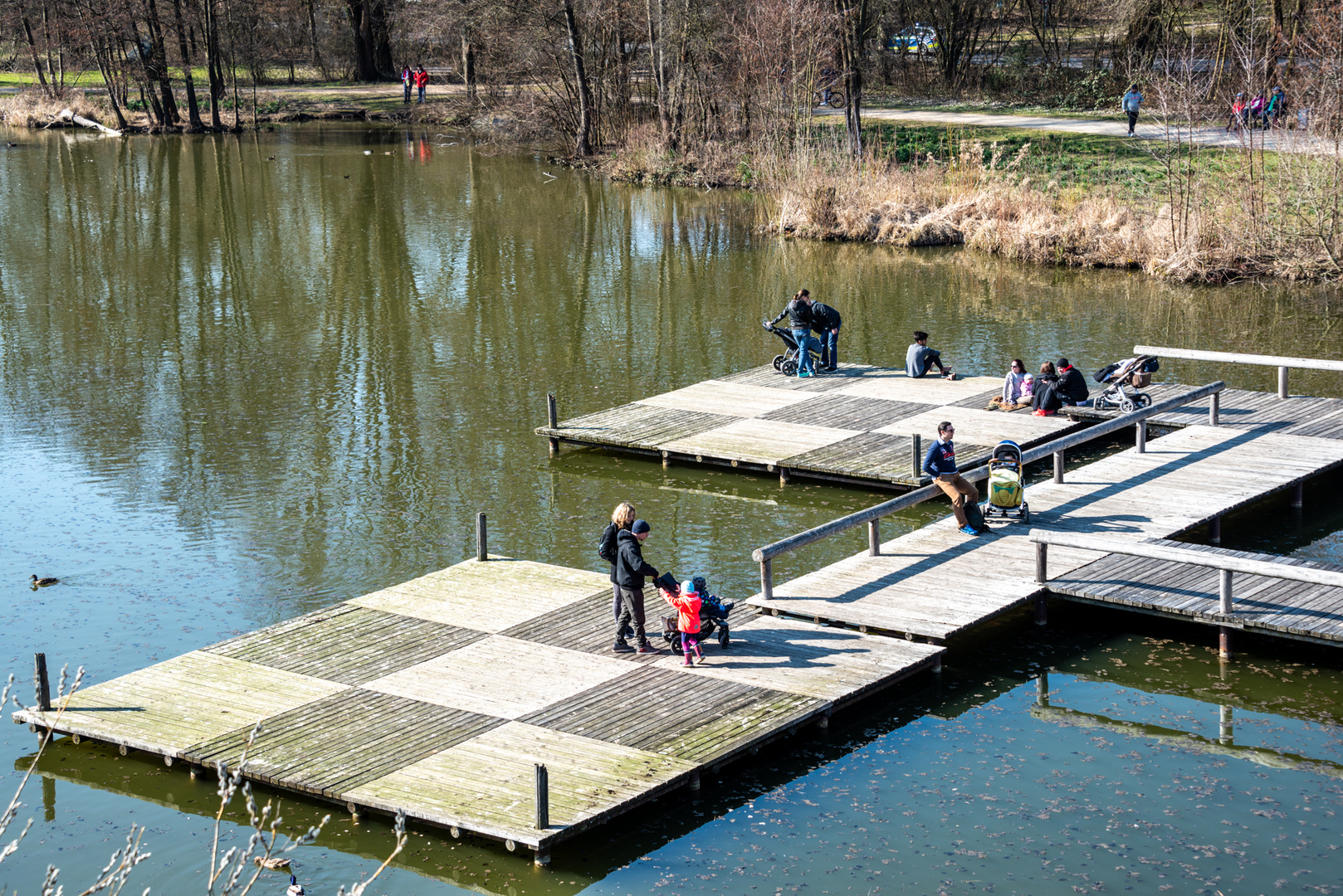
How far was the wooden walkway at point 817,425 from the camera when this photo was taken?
63.6ft

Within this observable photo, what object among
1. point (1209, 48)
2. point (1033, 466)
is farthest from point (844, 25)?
point (1033, 466)

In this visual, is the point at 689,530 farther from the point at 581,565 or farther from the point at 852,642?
the point at 852,642

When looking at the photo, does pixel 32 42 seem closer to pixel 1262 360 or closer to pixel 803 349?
pixel 803 349

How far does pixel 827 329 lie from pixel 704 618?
37.7 ft

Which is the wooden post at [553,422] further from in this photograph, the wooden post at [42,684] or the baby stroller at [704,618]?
the wooden post at [42,684]

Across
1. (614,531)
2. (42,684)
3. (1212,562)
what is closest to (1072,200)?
(1212,562)

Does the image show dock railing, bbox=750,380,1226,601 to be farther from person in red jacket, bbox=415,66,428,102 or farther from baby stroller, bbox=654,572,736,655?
person in red jacket, bbox=415,66,428,102

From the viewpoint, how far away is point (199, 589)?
15.9 meters

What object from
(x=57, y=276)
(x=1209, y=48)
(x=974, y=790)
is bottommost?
(x=974, y=790)

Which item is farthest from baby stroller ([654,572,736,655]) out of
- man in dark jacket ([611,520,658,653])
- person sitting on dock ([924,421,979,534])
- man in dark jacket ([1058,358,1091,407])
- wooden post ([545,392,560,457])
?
man in dark jacket ([1058,358,1091,407])

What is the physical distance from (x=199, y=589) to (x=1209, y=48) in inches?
1626

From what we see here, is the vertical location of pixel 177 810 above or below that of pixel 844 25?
below

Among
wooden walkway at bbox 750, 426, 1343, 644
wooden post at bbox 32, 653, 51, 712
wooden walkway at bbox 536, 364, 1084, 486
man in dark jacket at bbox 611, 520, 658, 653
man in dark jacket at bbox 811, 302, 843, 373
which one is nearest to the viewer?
wooden post at bbox 32, 653, 51, 712

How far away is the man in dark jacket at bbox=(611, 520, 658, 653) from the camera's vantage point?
12922 millimetres
